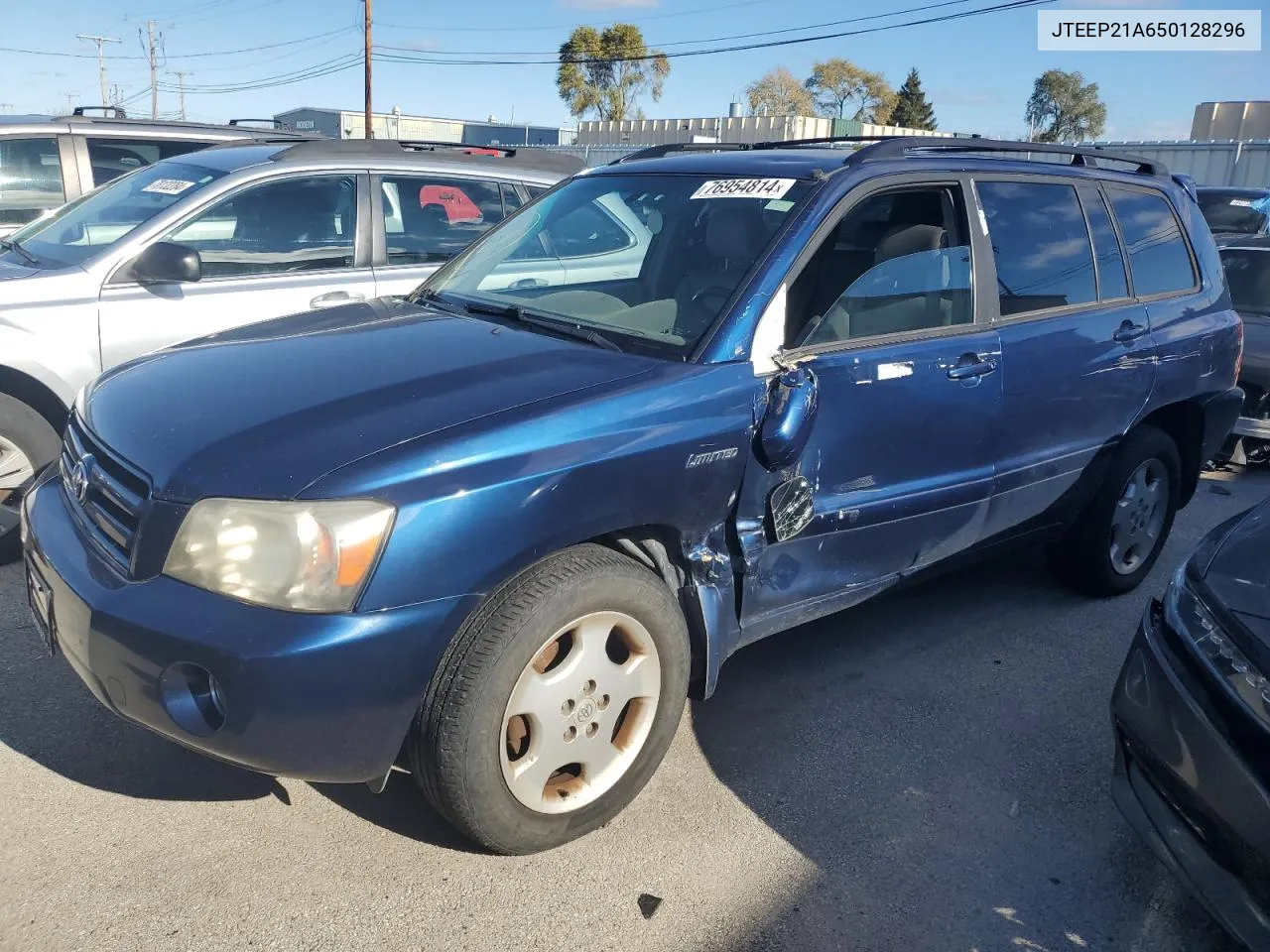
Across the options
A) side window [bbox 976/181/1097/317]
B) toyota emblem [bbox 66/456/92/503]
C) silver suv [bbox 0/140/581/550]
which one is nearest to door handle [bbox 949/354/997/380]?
side window [bbox 976/181/1097/317]

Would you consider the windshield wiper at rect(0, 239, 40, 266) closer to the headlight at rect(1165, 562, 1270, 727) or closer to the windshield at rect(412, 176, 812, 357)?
the windshield at rect(412, 176, 812, 357)

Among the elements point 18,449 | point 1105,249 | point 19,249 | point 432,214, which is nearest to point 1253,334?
point 1105,249

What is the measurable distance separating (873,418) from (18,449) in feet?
11.0

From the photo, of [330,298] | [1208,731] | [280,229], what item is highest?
[280,229]

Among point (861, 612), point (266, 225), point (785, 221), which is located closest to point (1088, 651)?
point (861, 612)

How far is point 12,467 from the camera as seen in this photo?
13.6 feet

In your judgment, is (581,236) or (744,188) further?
(581,236)

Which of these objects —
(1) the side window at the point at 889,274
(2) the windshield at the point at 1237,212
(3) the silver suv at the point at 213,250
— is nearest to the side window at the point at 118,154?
(3) the silver suv at the point at 213,250

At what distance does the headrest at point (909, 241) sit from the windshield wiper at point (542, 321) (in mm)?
1022

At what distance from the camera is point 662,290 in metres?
3.29

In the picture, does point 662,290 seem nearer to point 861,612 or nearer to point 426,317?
point 426,317

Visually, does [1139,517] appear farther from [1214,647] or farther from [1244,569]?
[1214,647]

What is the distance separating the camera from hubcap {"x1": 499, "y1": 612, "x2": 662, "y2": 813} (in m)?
2.52

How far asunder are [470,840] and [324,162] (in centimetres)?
359
